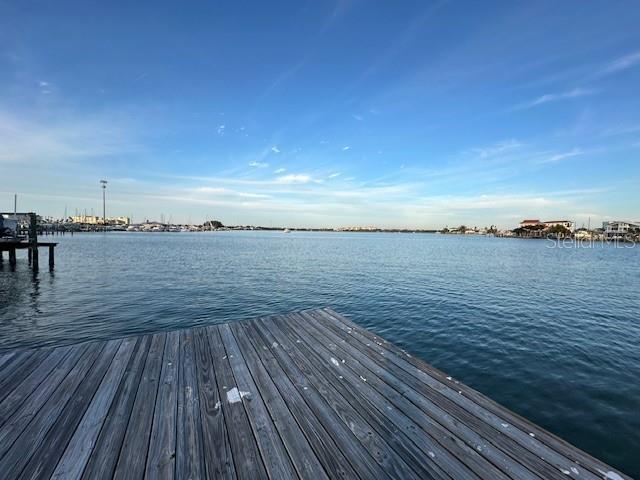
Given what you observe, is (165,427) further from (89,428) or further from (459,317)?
(459,317)

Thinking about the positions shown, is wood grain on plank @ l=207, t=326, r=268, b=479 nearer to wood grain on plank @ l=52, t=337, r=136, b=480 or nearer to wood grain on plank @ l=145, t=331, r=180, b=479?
wood grain on plank @ l=145, t=331, r=180, b=479

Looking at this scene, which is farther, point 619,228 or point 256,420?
point 619,228

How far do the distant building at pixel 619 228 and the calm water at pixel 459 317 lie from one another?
503 ft

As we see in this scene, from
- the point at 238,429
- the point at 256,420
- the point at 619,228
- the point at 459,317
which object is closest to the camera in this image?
the point at 238,429

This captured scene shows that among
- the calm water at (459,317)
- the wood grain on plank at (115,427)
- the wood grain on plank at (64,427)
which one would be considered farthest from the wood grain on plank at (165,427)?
the calm water at (459,317)

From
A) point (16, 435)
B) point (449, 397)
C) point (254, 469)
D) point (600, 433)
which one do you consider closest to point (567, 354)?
point (600, 433)

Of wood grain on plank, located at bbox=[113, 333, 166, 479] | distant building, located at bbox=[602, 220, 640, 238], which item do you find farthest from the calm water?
distant building, located at bbox=[602, 220, 640, 238]

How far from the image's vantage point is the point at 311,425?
10.5ft

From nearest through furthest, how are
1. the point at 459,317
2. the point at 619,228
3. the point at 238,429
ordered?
the point at 238,429 < the point at 459,317 < the point at 619,228

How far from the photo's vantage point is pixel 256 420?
3.26 metres

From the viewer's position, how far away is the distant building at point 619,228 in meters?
129

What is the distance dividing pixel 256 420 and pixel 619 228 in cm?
20225

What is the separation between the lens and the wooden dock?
2.62m

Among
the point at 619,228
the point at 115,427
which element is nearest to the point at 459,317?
the point at 115,427
